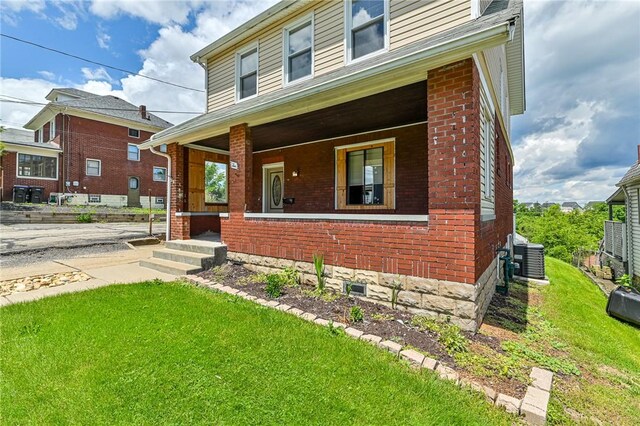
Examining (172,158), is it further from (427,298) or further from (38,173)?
(38,173)

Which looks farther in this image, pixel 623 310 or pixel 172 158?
pixel 172 158

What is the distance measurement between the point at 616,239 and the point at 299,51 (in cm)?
1653

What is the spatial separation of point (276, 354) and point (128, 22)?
529 inches

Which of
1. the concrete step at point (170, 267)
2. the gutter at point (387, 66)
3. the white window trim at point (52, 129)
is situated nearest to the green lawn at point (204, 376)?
the concrete step at point (170, 267)

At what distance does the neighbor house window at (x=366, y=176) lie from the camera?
697 centimetres

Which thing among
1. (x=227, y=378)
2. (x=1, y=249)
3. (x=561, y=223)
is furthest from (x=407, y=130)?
→ (x=561, y=223)

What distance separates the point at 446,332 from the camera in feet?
11.2

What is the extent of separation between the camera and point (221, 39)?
796cm

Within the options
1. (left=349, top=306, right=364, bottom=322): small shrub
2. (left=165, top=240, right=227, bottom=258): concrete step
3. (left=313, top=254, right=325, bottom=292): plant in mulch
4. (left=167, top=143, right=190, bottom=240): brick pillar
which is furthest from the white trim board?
(left=167, top=143, right=190, bottom=240): brick pillar

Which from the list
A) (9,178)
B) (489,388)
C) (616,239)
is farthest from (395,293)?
(9,178)

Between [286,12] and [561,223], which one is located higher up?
[286,12]

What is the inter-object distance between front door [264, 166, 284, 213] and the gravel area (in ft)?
14.9

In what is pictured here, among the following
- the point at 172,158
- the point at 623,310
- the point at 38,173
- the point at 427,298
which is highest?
the point at 38,173

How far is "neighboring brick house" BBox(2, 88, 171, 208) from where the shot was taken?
2047 cm
